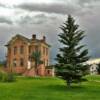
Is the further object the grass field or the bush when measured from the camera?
the bush

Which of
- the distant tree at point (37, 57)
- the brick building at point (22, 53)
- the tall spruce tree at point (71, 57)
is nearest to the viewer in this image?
the tall spruce tree at point (71, 57)

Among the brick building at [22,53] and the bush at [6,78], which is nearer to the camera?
the bush at [6,78]

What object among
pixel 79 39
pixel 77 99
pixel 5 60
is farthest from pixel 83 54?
pixel 5 60

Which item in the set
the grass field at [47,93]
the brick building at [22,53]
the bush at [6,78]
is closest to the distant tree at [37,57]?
the brick building at [22,53]

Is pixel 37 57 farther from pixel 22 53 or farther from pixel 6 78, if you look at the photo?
pixel 6 78

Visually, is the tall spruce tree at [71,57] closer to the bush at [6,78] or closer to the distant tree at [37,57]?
the bush at [6,78]

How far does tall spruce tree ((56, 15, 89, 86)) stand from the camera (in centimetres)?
5706

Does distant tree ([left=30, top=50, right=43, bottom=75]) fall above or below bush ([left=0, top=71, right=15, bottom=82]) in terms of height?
above

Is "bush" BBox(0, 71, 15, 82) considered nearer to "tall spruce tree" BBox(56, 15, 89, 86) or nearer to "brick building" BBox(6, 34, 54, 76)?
"tall spruce tree" BBox(56, 15, 89, 86)

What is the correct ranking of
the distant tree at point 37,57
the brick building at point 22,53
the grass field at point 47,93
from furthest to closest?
the brick building at point 22,53 < the distant tree at point 37,57 < the grass field at point 47,93

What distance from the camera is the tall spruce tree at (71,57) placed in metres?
57.1

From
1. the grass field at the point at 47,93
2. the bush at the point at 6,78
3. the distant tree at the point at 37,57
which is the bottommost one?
the grass field at the point at 47,93

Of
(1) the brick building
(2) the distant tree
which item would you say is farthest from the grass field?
(1) the brick building

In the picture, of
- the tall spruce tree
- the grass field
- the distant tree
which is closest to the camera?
the grass field
